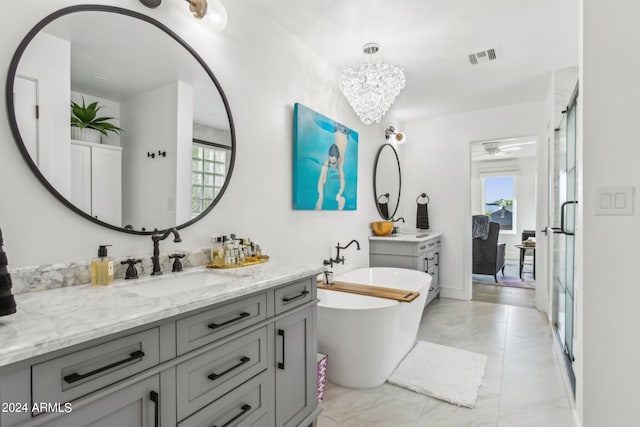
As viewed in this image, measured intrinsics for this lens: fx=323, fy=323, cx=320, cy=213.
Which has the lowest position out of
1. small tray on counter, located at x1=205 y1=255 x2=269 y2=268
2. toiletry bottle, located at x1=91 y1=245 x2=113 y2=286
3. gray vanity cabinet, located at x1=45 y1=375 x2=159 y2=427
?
gray vanity cabinet, located at x1=45 y1=375 x2=159 y2=427

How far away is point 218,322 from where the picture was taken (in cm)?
117

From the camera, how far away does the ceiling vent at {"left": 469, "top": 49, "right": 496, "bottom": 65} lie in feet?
9.14

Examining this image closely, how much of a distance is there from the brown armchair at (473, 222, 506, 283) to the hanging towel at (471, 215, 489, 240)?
0.05 metres

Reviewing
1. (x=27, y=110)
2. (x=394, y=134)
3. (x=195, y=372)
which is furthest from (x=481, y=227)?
(x=27, y=110)

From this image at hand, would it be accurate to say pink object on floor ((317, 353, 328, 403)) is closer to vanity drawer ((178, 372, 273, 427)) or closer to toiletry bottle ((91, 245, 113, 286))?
vanity drawer ((178, 372, 273, 427))

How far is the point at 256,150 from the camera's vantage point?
7.14 feet

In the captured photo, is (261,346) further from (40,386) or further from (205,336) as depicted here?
(40,386)

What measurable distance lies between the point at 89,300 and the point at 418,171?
446 cm

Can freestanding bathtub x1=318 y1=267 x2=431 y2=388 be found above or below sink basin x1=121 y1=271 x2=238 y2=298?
below

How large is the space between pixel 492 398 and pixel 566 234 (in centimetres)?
127

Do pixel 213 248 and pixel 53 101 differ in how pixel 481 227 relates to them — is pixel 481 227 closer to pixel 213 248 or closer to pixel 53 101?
pixel 213 248

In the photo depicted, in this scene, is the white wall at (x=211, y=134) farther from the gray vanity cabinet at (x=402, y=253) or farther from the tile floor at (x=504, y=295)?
the tile floor at (x=504, y=295)

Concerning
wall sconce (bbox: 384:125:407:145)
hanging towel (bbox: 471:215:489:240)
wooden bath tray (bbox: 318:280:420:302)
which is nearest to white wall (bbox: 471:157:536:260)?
hanging towel (bbox: 471:215:489:240)

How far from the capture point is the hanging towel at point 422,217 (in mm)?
4633
